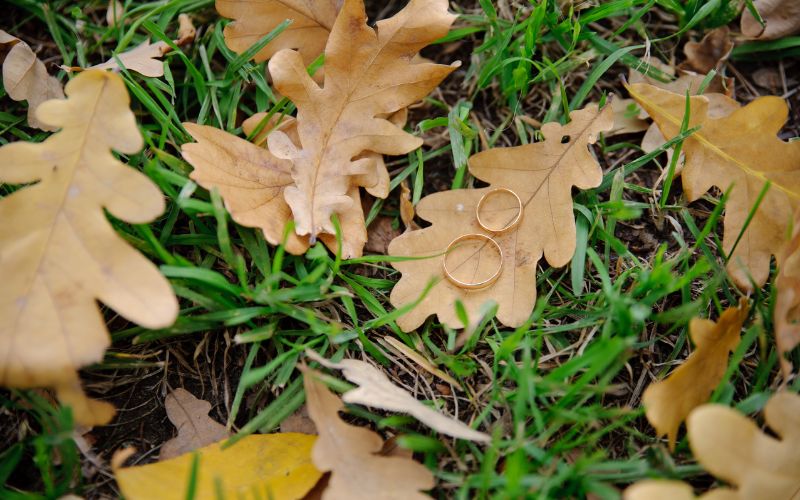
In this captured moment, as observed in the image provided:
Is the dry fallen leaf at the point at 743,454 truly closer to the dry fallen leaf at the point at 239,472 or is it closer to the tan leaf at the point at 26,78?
the dry fallen leaf at the point at 239,472

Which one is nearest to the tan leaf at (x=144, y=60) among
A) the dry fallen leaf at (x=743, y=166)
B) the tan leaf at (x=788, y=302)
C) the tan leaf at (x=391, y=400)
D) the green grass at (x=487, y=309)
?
the green grass at (x=487, y=309)

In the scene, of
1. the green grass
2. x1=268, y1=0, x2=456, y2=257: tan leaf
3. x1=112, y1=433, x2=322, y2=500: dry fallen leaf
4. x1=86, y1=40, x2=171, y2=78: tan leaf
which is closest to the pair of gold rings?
the green grass

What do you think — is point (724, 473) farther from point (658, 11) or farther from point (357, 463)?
point (658, 11)

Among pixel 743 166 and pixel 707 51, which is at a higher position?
pixel 707 51

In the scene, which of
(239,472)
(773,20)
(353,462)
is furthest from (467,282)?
(773,20)

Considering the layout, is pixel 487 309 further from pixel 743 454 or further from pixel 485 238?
pixel 743 454

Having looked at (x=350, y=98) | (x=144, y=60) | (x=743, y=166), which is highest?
(x=144, y=60)

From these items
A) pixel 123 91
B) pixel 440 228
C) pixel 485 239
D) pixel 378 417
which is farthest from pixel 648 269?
pixel 123 91
